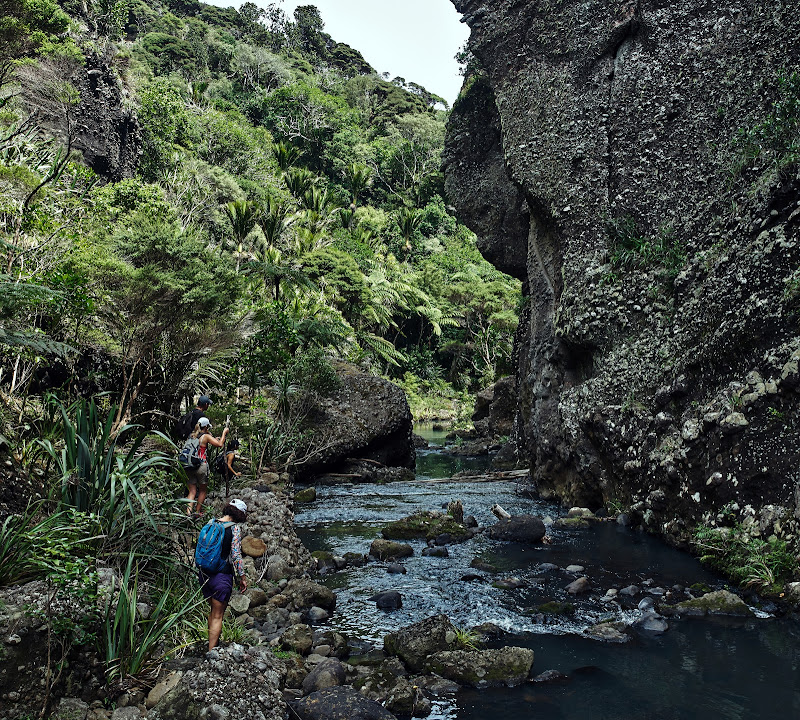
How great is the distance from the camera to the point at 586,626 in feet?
20.0

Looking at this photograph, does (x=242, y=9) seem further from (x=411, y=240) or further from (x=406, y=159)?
(x=411, y=240)

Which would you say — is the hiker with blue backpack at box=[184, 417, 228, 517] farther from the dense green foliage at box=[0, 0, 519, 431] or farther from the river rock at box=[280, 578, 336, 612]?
the dense green foliage at box=[0, 0, 519, 431]

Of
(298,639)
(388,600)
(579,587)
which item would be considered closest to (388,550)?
(388,600)

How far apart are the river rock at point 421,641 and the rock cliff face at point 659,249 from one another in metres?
4.33

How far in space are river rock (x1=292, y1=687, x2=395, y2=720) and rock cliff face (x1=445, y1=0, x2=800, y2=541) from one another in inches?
212

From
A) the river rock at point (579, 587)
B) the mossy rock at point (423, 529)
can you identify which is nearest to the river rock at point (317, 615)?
the river rock at point (579, 587)

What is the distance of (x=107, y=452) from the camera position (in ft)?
16.8

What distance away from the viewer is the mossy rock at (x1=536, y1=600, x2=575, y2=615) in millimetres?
6477

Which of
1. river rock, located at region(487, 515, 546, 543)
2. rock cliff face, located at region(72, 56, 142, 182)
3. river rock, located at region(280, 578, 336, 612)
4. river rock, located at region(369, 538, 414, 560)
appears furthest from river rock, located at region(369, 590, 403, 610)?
rock cliff face, located at region(72, 56, 142, 182)

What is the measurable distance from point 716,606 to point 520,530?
3617 millimetres

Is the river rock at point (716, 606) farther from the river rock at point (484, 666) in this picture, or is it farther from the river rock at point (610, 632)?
the river rock at point (484, 666)

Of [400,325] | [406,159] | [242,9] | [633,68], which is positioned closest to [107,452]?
[633,68]

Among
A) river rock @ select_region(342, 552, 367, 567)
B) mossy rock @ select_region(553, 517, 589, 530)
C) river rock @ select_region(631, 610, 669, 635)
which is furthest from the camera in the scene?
mossy rock @ select_region(553, 517, 589, 530)

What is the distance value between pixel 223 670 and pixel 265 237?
92.3 feet
